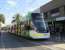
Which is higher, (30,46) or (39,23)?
(39,23)

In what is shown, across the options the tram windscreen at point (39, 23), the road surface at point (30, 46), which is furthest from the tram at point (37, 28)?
the road surface at point (30, 46)

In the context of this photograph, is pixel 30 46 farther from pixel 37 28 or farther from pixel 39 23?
pixel 39 23

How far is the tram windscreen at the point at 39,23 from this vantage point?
98.1 ft

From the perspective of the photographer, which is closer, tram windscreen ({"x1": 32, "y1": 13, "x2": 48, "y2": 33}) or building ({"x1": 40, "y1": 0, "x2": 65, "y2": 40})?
tram windscreen ({"x1": 32, "y1": 13, "x2": 48, "y2": 33})

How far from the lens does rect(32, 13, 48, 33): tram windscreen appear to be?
29.9m

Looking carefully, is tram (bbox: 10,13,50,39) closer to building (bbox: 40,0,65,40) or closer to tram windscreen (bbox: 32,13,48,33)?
tram windscreen (bbox: 32,13,48,33)

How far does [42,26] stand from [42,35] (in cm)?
116

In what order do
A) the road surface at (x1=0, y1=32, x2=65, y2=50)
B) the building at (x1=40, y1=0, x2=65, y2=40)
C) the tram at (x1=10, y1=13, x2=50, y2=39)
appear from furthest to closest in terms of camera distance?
the building at (x1=40, y1=0, x2=65, y2=40) → the tram at (x1=10, y1=13, x2=50, y2=39) → the road surface at (x1=0, y1=32, x2=65, y2=50)

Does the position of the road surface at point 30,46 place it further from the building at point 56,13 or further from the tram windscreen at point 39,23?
the building at point 56,13

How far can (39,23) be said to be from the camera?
99.0ft

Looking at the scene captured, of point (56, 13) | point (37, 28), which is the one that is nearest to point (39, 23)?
point (37, 28)

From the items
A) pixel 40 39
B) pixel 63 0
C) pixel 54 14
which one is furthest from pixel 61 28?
pixel 40 39

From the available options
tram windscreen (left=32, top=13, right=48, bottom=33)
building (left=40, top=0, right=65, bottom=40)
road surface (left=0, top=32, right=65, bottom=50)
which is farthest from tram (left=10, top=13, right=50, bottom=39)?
building (left=40, top=0, right=65, bottom=40)

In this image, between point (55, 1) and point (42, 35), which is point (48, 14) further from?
point (42, 35)
